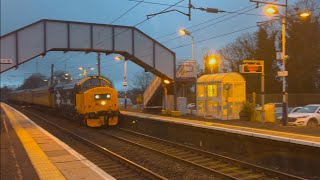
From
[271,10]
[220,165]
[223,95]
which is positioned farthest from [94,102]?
[220,165]

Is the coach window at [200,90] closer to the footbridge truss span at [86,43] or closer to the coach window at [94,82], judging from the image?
the coach window at [94,82]

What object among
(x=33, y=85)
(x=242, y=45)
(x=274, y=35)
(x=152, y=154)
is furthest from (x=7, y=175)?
(x=33, y=85)

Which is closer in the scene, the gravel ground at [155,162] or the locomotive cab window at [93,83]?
the gravel ground at [155,162]

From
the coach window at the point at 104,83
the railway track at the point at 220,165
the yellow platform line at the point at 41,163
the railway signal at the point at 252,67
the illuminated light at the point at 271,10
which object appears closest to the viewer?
the yellow platform line at the point at 41,163

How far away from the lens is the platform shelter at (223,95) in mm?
25500

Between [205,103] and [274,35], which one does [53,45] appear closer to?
[205,103]

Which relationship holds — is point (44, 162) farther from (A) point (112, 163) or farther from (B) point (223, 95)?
(B) point (223, 95)

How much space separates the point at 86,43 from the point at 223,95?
534 inches

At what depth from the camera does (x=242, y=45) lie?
218 ft

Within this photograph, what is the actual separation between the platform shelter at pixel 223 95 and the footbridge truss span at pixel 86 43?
9139 mm

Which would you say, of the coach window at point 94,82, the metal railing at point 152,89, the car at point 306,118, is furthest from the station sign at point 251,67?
the metal railing at point 152,89

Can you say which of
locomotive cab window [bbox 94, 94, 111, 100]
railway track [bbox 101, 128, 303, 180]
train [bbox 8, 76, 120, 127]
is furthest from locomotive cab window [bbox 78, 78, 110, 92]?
railway track [bbox 101, 128, 303, 180]

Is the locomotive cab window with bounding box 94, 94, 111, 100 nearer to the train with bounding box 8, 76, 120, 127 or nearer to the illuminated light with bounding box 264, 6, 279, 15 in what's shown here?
the train with bounding box 8, 76, 120, 127

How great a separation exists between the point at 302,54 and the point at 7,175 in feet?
152
